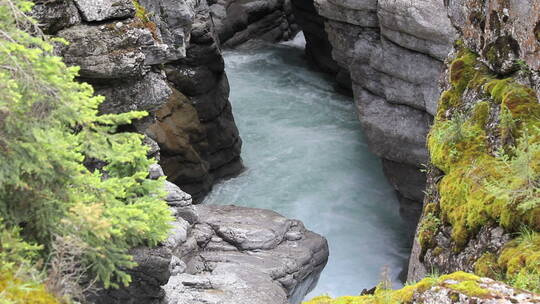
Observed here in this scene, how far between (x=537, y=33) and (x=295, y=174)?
15.0m

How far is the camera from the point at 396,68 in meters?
20.9

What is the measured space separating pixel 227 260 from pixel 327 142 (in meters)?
11.6

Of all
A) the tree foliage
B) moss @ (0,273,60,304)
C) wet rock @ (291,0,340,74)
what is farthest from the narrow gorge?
moss @ (0,273,60,304)

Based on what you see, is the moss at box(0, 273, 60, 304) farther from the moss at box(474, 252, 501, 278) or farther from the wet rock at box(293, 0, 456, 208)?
the wet rock at box(293, 0, 456, 208)

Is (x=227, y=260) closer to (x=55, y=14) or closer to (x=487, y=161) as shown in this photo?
(x=55, y=14)

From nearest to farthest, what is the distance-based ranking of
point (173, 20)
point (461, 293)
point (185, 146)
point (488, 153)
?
point (461, 293) → point (488, 153) → point (173, 20) → point (185, 146)

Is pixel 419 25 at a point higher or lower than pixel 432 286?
lower

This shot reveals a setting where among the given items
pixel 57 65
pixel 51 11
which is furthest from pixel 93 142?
pixel 51 11

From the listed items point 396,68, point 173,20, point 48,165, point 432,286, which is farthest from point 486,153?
point 396,68

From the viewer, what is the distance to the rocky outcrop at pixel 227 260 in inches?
362

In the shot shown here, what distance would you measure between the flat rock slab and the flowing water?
10526mm

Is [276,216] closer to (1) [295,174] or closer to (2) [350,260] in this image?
(2) [350,260]

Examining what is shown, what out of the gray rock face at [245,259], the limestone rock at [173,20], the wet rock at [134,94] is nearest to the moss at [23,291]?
the gray rock face at [245,259]

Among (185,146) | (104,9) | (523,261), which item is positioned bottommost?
(185,146)
